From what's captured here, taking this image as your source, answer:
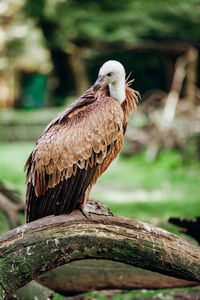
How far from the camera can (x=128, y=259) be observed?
3.04 metres

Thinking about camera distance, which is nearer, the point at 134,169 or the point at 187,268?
the point at 187,268

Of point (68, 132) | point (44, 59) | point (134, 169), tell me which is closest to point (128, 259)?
point (68, 132)

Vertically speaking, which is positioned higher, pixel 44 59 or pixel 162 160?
pixel 44 59

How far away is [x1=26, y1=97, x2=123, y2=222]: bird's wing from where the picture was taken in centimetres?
327

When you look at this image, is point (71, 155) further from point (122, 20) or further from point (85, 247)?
point (122, 20)

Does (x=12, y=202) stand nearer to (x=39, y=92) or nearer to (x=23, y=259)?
(x=23, y=259)

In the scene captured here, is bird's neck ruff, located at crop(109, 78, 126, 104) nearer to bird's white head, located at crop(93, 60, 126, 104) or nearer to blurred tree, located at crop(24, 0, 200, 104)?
bird's white head, located at crop(93, 60, 126, 104)

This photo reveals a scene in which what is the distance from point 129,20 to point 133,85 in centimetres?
259

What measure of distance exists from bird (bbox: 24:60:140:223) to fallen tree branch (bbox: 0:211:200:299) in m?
0.22

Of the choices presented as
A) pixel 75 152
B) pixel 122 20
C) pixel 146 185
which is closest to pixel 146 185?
pixel 146 185

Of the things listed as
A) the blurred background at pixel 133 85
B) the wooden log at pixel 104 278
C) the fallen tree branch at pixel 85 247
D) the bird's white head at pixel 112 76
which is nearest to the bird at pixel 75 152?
the bird's white head at pixel 112 76

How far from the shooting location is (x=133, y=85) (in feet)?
53.2

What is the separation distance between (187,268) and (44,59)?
19981 mm

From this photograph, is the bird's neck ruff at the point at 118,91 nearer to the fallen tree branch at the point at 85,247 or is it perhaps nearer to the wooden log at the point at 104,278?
the fallen tree branch at the point at 85,247
